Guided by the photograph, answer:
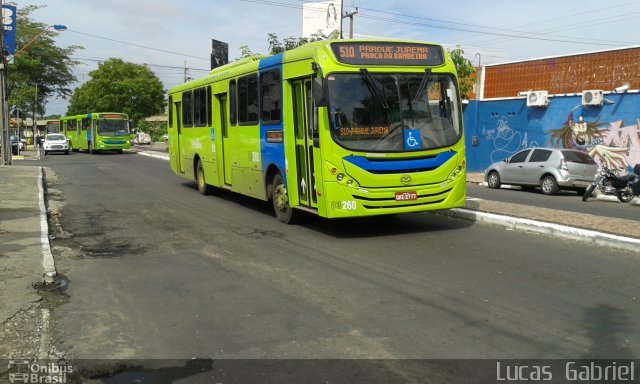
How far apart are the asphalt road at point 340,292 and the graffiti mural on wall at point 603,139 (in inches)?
546

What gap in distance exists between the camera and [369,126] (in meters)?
8.83

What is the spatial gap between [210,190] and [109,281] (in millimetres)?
9274

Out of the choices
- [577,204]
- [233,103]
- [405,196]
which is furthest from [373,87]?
[577,204]

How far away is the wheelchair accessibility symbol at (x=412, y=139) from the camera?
8.94m

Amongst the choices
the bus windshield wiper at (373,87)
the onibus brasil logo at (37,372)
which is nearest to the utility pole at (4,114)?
the bus windshield wiper at (373,87)

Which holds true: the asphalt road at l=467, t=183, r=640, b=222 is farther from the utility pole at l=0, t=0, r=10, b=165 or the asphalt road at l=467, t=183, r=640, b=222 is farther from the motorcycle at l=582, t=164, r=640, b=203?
the utility pole at l=0, t=0, r=10, b=165

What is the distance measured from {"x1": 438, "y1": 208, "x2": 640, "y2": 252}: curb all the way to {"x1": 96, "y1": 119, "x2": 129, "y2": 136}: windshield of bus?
35787 mm

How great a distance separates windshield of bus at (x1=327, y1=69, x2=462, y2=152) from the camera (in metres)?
8.76

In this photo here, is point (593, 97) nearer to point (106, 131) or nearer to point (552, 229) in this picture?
point (552, 229)

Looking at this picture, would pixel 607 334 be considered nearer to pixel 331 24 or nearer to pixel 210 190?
pixel 210 190

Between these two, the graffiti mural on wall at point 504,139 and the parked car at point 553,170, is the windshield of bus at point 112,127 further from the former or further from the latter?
the parked car at point 553,170

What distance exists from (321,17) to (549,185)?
23.0 meters

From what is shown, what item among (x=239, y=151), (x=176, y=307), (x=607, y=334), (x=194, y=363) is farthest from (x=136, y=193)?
(x=607, y=334)

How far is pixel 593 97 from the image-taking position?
21.9 metres
